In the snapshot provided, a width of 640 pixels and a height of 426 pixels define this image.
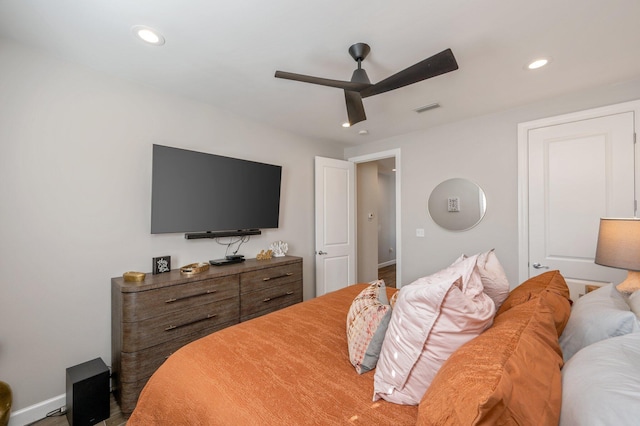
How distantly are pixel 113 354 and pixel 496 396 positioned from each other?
8.83 ft

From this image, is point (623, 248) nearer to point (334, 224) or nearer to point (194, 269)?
point (334, 224)

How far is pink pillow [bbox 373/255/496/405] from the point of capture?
0.93 metres

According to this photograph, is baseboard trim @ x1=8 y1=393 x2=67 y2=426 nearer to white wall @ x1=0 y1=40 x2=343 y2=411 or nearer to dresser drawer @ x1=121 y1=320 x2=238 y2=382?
white wall @ x1=0 y1=40 x2=343 y2=411

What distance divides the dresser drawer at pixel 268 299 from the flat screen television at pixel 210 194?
2.36ft

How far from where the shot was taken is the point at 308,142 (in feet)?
12.8

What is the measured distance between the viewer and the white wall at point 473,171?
107 inches

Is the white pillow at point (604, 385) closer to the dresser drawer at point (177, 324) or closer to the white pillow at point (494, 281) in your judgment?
the white pillow at point (494, 281)

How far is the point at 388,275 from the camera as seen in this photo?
20.5 ft

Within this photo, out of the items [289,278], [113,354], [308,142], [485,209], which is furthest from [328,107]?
[113,354]

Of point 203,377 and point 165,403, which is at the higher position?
point 203,377

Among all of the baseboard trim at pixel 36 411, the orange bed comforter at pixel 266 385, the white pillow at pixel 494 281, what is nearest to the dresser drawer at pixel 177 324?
the baseboard trim at pixel 36 411

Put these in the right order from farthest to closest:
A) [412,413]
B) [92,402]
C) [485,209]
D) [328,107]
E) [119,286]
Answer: [485,209] → [328,107] → [119,286] → [92,402] → [412,413]

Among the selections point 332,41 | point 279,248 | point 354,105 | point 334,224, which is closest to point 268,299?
point 279,248

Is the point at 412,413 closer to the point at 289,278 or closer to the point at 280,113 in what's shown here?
the point at 289,278
